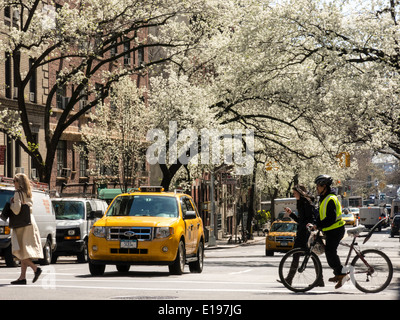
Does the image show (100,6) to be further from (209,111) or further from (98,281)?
(98,281)

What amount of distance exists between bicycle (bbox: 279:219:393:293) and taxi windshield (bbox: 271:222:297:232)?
2210 centimetres

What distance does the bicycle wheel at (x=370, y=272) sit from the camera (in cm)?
1292

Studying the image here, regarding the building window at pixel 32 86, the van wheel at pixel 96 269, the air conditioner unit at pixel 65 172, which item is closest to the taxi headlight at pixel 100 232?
the van wheel at pixel 96 269

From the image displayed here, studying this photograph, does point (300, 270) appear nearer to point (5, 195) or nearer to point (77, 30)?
point (5, 195)

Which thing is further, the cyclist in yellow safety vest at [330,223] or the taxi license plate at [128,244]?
the taxi license plate at [128,244]

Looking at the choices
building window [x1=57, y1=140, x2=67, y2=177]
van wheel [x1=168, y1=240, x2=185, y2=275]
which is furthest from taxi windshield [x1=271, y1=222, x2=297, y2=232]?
van wheel [x1=168, y1=240, x2=185, y2=275]

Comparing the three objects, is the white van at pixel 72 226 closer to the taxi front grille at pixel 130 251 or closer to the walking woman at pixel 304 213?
the taxi front grille at pixel 130 251

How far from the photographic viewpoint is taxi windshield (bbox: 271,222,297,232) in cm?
3538

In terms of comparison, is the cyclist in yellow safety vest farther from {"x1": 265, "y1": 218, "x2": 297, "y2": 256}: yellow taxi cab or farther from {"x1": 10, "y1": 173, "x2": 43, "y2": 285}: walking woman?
{"x1": 265, "y1": 218, "x2": 297, "y2": 256}: yellow taxi cab

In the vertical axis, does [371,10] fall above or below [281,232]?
above

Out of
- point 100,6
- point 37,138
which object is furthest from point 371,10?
point 37,138

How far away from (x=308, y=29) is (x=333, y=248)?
1405 centimetres

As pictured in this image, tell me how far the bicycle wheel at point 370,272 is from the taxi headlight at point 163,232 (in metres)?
5.15
